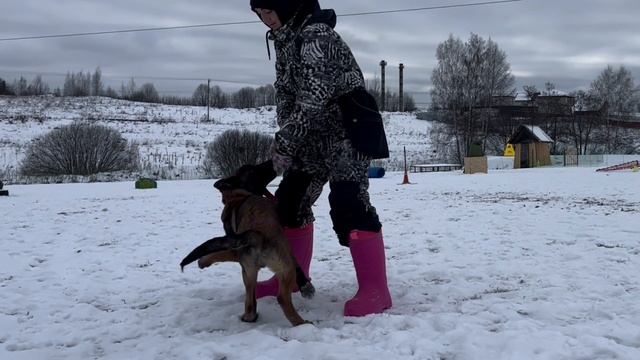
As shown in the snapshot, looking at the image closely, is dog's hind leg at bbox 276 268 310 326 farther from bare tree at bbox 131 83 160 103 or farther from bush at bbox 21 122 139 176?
bare tree at bbox 131 83 160 103

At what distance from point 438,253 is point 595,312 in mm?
2227

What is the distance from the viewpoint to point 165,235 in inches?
287

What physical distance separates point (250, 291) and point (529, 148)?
39704mm

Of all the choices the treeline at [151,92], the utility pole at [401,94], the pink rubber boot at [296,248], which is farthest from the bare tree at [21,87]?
the pink rubber boot at [296,248]

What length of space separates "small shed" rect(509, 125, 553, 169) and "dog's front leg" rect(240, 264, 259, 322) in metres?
38.9

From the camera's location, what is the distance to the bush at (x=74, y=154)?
29781 millimetres

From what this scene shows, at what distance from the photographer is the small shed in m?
39.8

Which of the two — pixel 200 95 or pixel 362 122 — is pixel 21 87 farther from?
pixel 362 122

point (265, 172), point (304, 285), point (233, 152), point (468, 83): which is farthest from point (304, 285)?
point (468, 83)

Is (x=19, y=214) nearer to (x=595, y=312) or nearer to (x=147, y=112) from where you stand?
(x=595, y=312)

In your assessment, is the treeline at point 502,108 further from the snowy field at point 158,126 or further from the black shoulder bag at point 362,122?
the black shoulder bag at point 362,122

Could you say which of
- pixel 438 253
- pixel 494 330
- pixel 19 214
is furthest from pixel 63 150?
pixel 494 330

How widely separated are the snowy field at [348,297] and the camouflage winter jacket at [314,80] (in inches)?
41.7

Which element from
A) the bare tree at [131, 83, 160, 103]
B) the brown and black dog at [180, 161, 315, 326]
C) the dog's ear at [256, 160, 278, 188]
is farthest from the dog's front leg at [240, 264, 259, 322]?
the bare tree at [131, 83, 160, 103]
